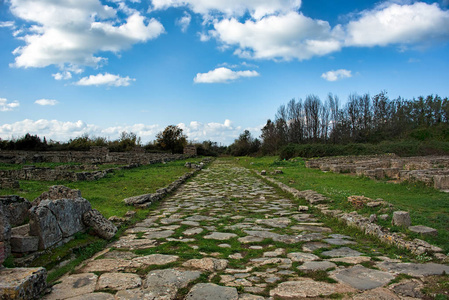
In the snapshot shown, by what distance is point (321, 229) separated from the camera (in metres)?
5.63

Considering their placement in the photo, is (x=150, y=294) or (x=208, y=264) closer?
(x=150, y=294)

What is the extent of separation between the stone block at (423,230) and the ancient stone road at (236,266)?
3.27 feet

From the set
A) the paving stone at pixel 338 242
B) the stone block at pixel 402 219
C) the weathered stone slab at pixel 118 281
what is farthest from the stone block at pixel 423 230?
the weathered stone slab at pixel 118 281

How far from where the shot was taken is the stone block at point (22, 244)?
134 inches

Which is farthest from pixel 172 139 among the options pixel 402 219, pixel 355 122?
pixel 402 219

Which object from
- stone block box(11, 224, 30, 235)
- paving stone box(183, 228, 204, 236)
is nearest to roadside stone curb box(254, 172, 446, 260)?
paving stone box(183, 228, 204, 236)

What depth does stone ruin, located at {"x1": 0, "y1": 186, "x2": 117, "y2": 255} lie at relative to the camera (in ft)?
11.2

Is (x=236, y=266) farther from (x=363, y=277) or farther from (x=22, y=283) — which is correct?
(x=22, y=283)

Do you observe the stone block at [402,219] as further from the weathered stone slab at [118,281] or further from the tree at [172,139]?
the tree at [172,139]

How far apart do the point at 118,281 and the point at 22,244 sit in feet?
4.17

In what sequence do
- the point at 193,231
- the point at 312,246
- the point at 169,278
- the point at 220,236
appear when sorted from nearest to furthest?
the point at 169,278 → the point at 312,246 → the point at 220,236 → the point at 193,231

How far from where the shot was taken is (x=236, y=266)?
12.1ft

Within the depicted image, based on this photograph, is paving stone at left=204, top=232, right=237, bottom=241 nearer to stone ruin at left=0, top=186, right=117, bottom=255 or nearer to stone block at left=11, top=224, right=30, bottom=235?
stone ruin at left=0, top=186, right=117, bottom=255

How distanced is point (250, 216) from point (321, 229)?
1717 mm
